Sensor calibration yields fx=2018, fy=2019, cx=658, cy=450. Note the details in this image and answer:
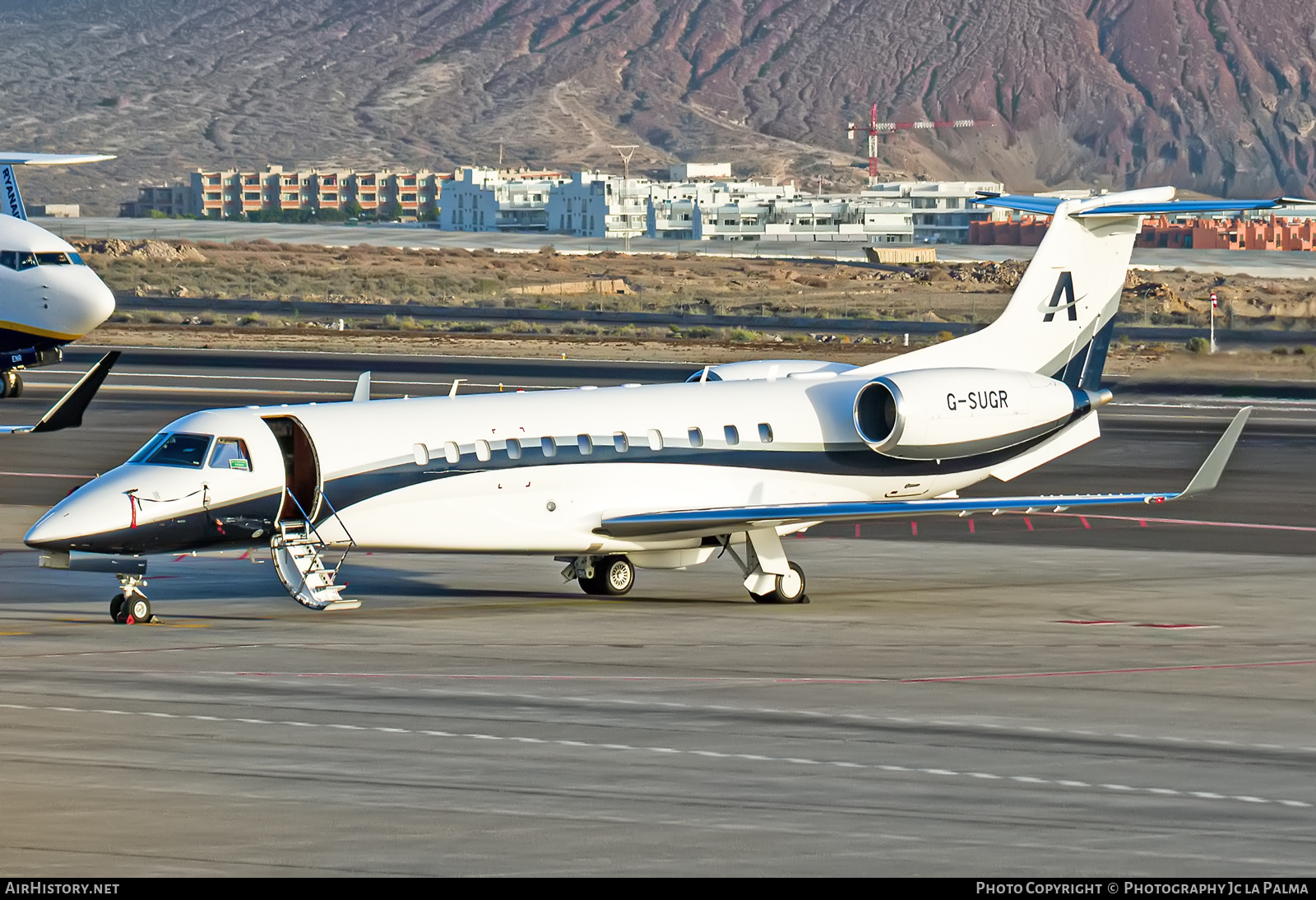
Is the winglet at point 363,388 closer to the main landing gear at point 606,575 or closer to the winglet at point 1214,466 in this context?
the main landing gear at point 606,575

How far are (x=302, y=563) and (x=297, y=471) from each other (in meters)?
1.19

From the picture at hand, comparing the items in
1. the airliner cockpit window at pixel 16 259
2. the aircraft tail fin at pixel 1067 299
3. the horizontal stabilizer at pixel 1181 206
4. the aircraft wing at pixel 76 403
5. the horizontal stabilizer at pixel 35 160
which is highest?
the horizontal stabilizer at pixel 35 160

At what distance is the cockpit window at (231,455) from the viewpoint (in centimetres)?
2509

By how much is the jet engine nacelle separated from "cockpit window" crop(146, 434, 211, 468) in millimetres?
9345

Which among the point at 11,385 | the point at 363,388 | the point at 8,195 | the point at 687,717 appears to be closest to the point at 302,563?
the point at 363,388

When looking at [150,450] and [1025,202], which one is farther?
[1025,202]

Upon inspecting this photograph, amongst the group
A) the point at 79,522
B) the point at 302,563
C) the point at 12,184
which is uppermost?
the point at 12,184

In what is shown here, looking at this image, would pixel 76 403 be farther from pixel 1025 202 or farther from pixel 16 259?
pixel 16 259

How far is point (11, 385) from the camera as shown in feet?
183

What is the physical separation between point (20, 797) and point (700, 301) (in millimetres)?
106796

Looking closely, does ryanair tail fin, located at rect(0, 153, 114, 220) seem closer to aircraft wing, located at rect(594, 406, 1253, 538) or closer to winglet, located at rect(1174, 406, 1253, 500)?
aircraft wing, located at rect(594, 406, 1253, 538)

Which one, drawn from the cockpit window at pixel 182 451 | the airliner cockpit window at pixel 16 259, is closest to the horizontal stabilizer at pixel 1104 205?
the cockpit window at pixel 182 451

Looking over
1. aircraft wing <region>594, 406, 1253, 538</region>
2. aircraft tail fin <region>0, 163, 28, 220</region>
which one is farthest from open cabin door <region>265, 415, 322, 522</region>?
aircraft tail fin <region>0, 163, 28, 220</region>

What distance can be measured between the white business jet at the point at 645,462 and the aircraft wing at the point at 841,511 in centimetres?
4
